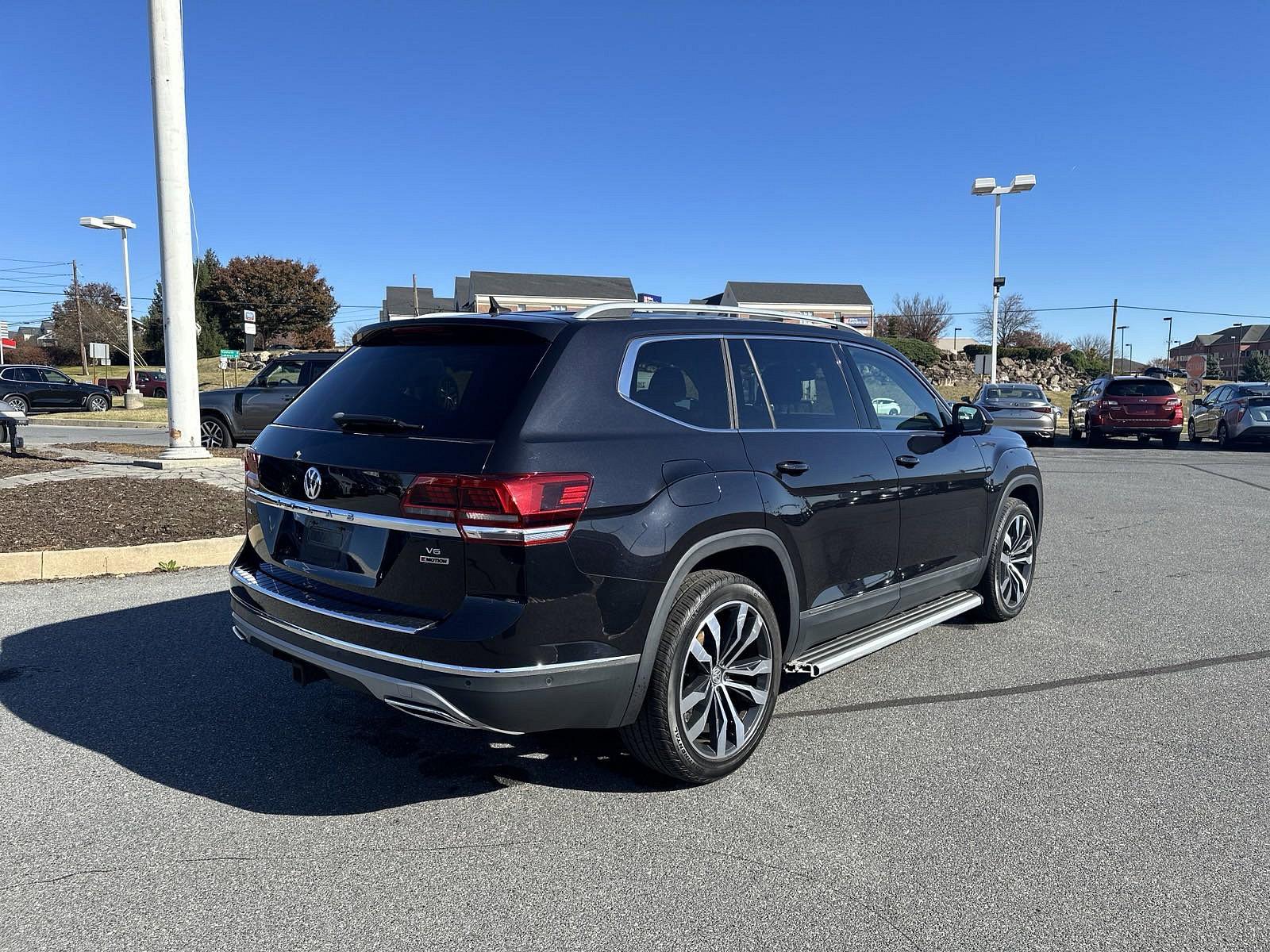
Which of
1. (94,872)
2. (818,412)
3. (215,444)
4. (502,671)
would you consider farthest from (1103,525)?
(215,444)

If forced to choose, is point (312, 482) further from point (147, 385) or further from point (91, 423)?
point (147, 385)

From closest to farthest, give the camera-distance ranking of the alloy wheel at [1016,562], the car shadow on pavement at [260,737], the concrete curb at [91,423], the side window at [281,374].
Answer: the car shadow on pavement at [260,737], the alloy wheel at [1016,562], the side window at [281,374], the concrete curb at [91,423]

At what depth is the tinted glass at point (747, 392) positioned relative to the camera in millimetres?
3883

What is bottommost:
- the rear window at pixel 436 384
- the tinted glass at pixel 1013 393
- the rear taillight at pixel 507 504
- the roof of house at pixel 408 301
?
the rear taillight at pixel 507 504

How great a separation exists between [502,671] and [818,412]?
2.06 meters

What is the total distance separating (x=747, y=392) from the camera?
13.0 feet

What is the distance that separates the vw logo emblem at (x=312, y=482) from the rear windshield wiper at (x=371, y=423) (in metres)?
0.19

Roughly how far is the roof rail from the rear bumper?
1.32 meters

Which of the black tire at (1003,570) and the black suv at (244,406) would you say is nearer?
the black tire at (1003,570)

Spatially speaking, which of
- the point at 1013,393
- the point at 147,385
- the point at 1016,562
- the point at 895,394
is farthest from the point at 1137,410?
the point at 147,385

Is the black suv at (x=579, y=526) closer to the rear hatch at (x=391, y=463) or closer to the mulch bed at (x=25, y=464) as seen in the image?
the rear hatch at (x=391, y=463)

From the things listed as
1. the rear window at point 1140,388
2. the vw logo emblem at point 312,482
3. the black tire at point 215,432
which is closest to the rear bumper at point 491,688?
the vw logo emblem at point 312,482

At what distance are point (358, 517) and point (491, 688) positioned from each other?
2.61ft

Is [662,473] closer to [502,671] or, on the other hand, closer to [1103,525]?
[502,671]
